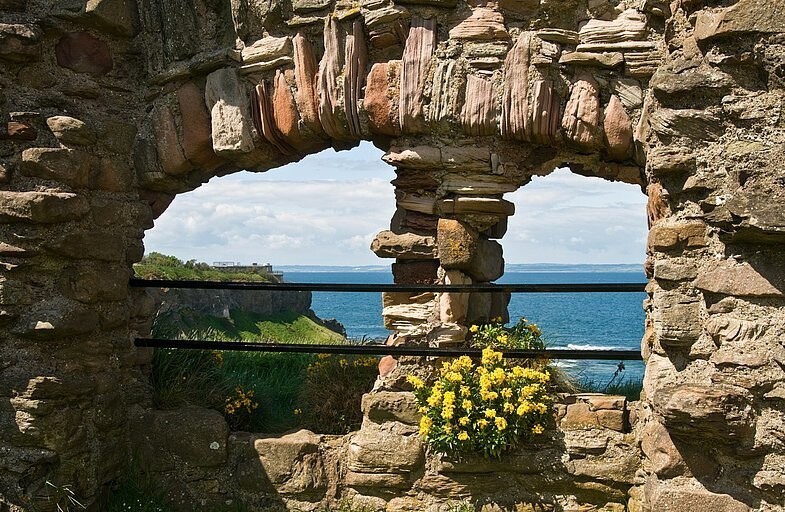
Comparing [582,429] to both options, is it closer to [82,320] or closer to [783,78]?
[783,78]

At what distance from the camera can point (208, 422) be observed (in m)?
4.07

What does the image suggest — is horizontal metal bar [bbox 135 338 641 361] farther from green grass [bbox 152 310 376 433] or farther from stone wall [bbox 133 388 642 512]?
green grass [bbox 152 310 376 433]

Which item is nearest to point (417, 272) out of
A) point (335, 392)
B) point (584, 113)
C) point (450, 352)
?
point (450, 352)

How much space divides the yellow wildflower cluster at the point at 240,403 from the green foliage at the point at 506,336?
139 cm

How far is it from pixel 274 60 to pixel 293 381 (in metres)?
2.25

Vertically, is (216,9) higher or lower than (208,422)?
higher

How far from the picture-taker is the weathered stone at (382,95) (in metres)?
3.81

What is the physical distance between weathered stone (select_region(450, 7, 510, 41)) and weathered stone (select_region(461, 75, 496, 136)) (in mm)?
201

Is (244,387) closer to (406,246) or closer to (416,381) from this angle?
(416,381)

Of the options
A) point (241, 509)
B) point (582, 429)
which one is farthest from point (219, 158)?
point (582, 429)

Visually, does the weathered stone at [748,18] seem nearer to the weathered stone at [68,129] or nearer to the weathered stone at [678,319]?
the weathered stone at [678,319]

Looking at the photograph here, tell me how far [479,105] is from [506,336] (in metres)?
1.13

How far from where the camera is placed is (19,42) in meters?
3.75

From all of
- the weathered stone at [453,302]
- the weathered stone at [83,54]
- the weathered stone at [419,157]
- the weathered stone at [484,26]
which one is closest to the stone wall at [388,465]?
the weathered stone at [453,302]
